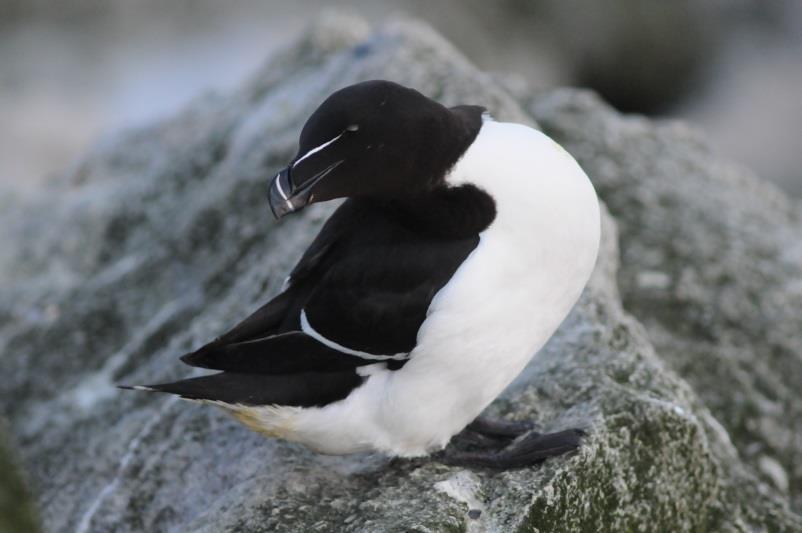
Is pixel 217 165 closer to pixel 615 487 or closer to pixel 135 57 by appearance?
pixel 615 487

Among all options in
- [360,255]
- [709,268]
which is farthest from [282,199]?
[709,268]

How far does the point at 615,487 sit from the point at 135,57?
1260 cm

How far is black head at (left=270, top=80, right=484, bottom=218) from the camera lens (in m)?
3.40

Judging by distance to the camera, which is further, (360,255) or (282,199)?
(360,255)

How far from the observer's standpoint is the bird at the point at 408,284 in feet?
11.5

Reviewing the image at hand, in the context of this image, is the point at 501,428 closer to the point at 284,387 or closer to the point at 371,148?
the point at 284,387

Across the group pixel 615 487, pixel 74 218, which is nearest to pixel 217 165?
pixel 74 218

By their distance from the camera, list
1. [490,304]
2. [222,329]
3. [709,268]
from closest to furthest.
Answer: [490,304] < [222,329] < [709,268]

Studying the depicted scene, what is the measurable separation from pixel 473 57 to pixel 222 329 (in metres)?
9.40

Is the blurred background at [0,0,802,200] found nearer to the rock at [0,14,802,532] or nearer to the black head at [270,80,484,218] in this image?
the rock at [0,14,802,532]

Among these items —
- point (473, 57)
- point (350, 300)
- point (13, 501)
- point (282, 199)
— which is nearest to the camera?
point (282, 199)

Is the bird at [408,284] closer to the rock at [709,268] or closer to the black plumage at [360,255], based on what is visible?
the black plumage at [360,255]

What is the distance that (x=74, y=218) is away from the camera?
22.1 feet

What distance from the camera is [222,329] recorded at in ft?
16.5
